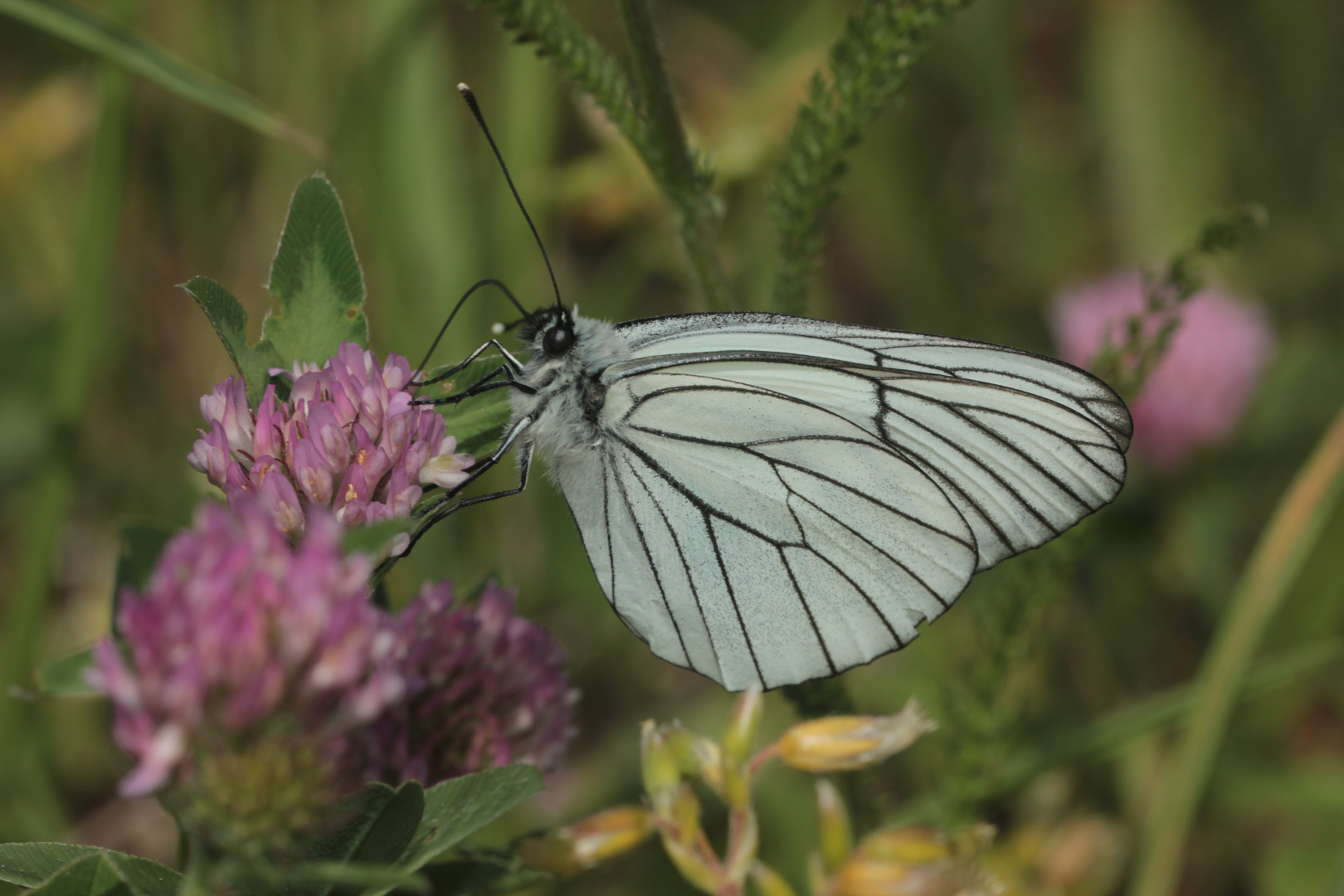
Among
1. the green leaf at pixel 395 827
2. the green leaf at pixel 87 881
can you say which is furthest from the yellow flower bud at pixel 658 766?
the green leaf at pixel 87 881

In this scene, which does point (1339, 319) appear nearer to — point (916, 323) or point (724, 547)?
point (916, 323)

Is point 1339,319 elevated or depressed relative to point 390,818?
elevated

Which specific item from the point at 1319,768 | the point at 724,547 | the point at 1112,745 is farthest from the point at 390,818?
the point at 1319,768

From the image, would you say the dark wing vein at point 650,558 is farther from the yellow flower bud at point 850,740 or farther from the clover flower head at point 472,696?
the yellow flower bud at point 850,740

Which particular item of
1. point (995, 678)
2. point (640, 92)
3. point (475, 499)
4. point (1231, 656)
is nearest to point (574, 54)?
point (640, 92)

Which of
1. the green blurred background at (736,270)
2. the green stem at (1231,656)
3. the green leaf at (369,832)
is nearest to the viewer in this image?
the green leaf at (369,832)

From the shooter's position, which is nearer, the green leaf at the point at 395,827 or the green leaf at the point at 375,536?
the green leaf at the point at 375,536

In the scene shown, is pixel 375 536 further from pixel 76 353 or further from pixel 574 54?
pixel 76 353
